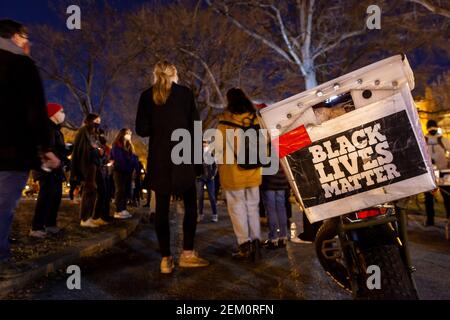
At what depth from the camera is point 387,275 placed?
2.36 metres

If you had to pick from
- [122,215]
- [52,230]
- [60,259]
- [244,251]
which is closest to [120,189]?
[122,215]

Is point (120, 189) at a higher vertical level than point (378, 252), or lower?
higher

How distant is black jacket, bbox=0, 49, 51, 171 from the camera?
354 centimetres

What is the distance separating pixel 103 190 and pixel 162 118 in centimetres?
346

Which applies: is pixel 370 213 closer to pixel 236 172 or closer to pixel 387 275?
pixel 387 275

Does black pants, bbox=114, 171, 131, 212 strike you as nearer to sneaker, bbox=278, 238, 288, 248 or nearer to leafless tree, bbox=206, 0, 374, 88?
sneaker, bbox=278, 238, 288, 248

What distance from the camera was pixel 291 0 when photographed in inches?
736

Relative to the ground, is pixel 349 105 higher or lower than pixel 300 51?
lower

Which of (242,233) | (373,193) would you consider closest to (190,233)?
(242,233)

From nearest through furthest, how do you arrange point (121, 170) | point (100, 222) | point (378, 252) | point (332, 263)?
point (378, 252), point (332, 263), point (100, 222), point (121, 170)

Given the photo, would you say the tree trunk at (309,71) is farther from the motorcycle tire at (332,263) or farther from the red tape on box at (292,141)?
the red tape on box at (292,141)

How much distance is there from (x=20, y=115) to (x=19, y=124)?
0.08 m
